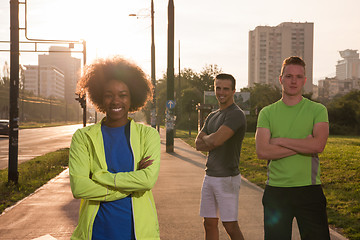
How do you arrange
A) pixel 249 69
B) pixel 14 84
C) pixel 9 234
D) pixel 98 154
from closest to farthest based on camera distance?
pixel 98 154 < pixel 9 234 < pixel 14 84 < pixel 249 69

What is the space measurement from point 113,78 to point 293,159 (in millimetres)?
1572

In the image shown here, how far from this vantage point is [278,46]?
174875 millimetres

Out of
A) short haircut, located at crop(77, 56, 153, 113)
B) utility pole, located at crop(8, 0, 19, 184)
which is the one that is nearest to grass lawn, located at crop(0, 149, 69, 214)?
utility pole, located at crop(8, 0, 19, 184)

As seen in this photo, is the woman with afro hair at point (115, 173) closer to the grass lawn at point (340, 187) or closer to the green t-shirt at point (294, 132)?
the green t-shirt at point (294, 132)

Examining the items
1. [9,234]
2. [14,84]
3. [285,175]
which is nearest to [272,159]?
[285,175]

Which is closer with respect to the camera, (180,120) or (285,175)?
(285,175)

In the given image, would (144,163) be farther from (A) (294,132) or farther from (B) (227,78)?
(B) (227,78)

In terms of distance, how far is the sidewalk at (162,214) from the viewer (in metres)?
5.47

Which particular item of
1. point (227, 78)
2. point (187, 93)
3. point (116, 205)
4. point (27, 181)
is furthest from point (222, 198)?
point (187, 93)

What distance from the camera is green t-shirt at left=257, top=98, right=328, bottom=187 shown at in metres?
3.26

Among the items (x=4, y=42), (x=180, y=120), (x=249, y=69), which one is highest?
(x=249, y=69)

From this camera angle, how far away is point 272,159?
340cm

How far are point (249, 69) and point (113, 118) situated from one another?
19353 centimetres

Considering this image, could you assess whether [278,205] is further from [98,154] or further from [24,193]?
[24,193]
